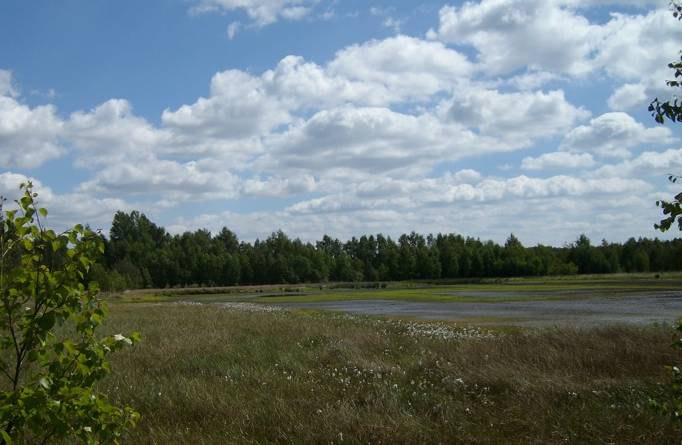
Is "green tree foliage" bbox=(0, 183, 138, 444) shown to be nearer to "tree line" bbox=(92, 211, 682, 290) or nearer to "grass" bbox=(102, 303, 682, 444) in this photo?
"grass" bbox=(102, 303, 682, 444)

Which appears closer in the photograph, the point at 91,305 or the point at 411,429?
the point at 91,305

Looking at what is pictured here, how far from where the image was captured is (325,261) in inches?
7156

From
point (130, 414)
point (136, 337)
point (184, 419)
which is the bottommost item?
point (184, 419)

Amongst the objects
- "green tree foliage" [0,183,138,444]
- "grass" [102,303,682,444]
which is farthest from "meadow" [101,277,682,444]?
"green tree foliage" [0,183,138,444]

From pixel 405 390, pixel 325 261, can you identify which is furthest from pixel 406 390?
pixel 325 261

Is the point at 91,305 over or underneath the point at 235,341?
over

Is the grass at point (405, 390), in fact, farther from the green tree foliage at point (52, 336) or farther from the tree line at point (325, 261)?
the tree line at point (325, 261)

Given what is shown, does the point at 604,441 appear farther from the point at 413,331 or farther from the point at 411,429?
the point at 413,331

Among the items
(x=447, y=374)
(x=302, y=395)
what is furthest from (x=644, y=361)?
(x=302, y=395)

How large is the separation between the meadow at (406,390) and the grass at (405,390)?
0.10 ft

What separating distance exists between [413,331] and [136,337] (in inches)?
716

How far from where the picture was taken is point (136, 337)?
17.5 feet

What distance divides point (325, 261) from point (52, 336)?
579 feet

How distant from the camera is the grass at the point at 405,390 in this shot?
961cm
